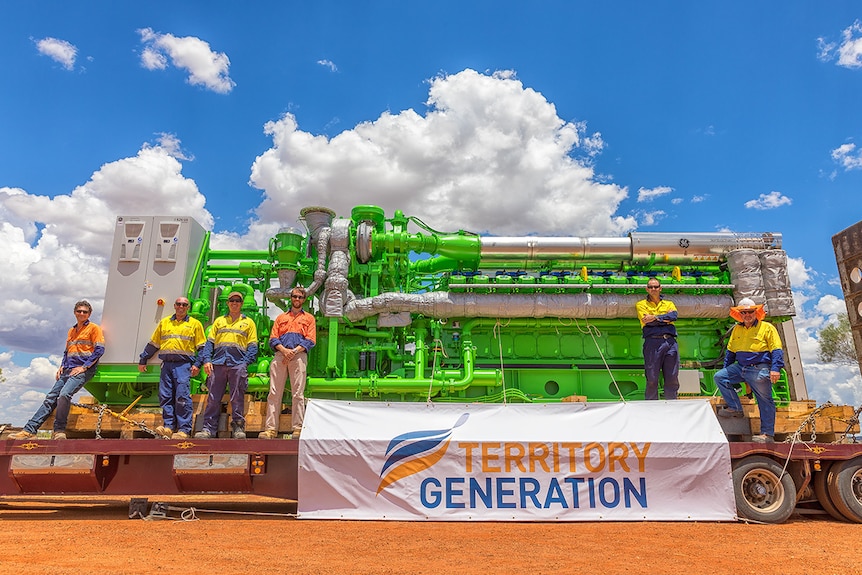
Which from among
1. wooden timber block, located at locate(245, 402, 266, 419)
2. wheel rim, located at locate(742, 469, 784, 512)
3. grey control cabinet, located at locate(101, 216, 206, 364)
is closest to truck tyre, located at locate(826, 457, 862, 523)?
wheel rim, located at locate(742, 469, 784, 512)

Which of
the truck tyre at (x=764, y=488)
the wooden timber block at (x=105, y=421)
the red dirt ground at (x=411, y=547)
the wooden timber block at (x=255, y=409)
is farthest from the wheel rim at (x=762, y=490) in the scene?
the wooden timber block at (x=105, y=421)

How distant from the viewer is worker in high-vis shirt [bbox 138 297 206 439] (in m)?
7.12

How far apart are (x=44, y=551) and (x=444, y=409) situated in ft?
14.0

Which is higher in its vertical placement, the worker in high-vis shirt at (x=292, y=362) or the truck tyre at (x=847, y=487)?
the worker in high-vis shirt at (x=292, y=362)

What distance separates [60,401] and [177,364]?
1533mm

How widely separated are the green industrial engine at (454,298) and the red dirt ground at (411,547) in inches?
111

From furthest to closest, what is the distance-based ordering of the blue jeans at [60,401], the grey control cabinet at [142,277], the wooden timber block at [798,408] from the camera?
the grey control cabinet at [142,277], the wooden timber block at [798,408], the blue jeans at [60,401]

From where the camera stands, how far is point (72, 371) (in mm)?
7273

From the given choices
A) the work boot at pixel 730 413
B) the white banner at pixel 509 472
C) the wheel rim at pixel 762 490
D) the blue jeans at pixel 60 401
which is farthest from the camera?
the work boot at pixel 730 413

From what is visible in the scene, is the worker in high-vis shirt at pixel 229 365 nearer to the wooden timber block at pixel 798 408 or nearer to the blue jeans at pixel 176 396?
the blue jeans at pixel 176 396

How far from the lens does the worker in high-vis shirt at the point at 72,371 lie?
706cm

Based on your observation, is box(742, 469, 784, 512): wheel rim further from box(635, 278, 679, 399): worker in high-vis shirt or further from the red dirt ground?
box(635, 278, 679, 399): worker in high-vis shirt

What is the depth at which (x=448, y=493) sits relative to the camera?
20.7 ft

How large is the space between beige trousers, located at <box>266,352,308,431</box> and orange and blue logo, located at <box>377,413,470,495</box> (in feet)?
4.60
